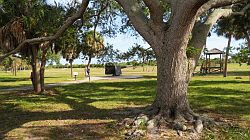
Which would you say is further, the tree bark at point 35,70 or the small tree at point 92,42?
the tree bark at point 35,70

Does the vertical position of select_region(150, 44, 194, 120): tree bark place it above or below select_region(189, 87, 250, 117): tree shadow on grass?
above

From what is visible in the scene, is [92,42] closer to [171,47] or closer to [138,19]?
[138,19]

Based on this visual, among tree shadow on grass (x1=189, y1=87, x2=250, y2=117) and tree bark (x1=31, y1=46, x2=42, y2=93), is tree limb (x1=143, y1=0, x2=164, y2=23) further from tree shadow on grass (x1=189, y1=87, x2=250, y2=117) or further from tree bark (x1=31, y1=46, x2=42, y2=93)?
tree bark (x1=31, y1=46, x2=42, y2=93)

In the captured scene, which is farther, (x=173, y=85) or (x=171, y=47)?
(x=173, y=85)

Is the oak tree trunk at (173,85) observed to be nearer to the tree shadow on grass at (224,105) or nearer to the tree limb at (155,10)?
the tree limb at (155,10)

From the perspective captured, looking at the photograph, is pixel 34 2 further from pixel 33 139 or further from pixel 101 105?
pixel 33 139

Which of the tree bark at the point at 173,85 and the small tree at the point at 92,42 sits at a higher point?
the small tree at the point at 92,42

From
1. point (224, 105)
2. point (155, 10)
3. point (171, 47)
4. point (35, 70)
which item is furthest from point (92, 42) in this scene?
point (171, 47)

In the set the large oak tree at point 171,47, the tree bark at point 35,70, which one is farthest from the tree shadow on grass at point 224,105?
the tree bark at point 35,70

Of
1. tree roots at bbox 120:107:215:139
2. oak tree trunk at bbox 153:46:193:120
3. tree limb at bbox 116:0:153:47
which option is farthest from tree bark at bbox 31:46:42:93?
oak tree trunk at bbox 153:46:193:120

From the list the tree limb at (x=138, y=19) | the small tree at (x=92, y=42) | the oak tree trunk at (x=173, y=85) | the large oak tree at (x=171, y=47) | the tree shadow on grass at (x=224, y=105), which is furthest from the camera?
the small tree at (x=92, y=42)

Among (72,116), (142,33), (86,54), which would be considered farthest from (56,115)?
(86,54)

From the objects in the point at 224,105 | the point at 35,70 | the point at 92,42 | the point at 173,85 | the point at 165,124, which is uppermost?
the point at 92,42

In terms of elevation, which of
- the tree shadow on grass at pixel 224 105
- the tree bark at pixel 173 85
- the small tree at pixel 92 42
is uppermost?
the small tree at pixel 92 42
